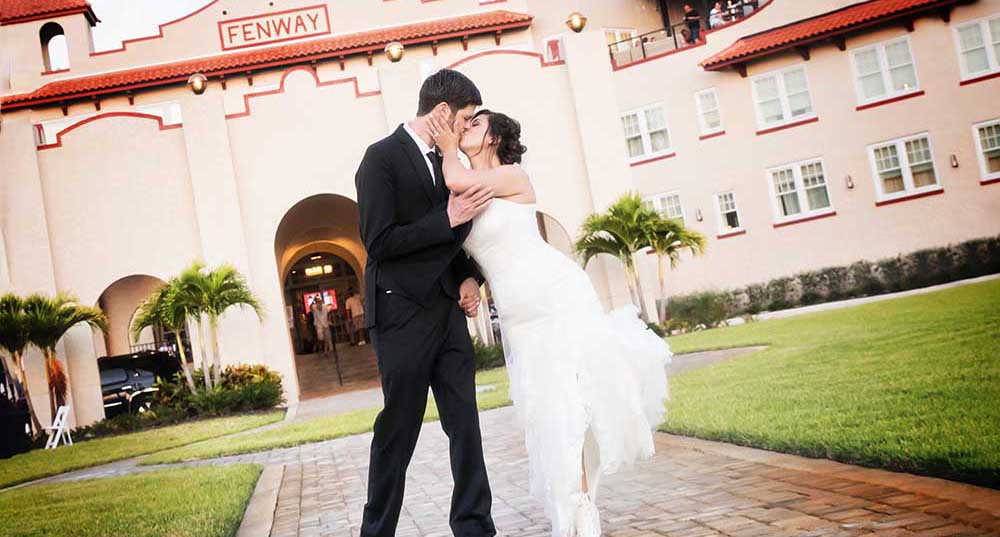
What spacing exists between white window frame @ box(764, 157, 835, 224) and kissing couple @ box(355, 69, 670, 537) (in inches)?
1010

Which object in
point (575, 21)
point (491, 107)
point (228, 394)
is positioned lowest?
point (228, 394)

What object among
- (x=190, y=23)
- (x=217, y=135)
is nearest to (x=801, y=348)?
(x=217, y=135)

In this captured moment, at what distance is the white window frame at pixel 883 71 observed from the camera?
27.7 m

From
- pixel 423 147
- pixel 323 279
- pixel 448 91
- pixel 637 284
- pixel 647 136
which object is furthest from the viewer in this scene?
pixel 323 279

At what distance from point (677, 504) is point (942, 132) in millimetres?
25719

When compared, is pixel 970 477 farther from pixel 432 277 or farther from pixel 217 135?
pixel 217 135

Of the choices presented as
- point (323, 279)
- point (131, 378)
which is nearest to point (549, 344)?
point (131, 378)

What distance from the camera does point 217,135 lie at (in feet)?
70.5

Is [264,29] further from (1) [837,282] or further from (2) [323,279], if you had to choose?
(1) [837,282]

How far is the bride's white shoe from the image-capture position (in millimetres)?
4496

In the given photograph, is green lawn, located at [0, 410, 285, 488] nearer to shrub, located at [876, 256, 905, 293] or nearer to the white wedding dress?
the white wedding dress

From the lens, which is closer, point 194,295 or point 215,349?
point 194,295

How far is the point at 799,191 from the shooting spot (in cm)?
2930

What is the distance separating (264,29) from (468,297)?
27656 millimetres
